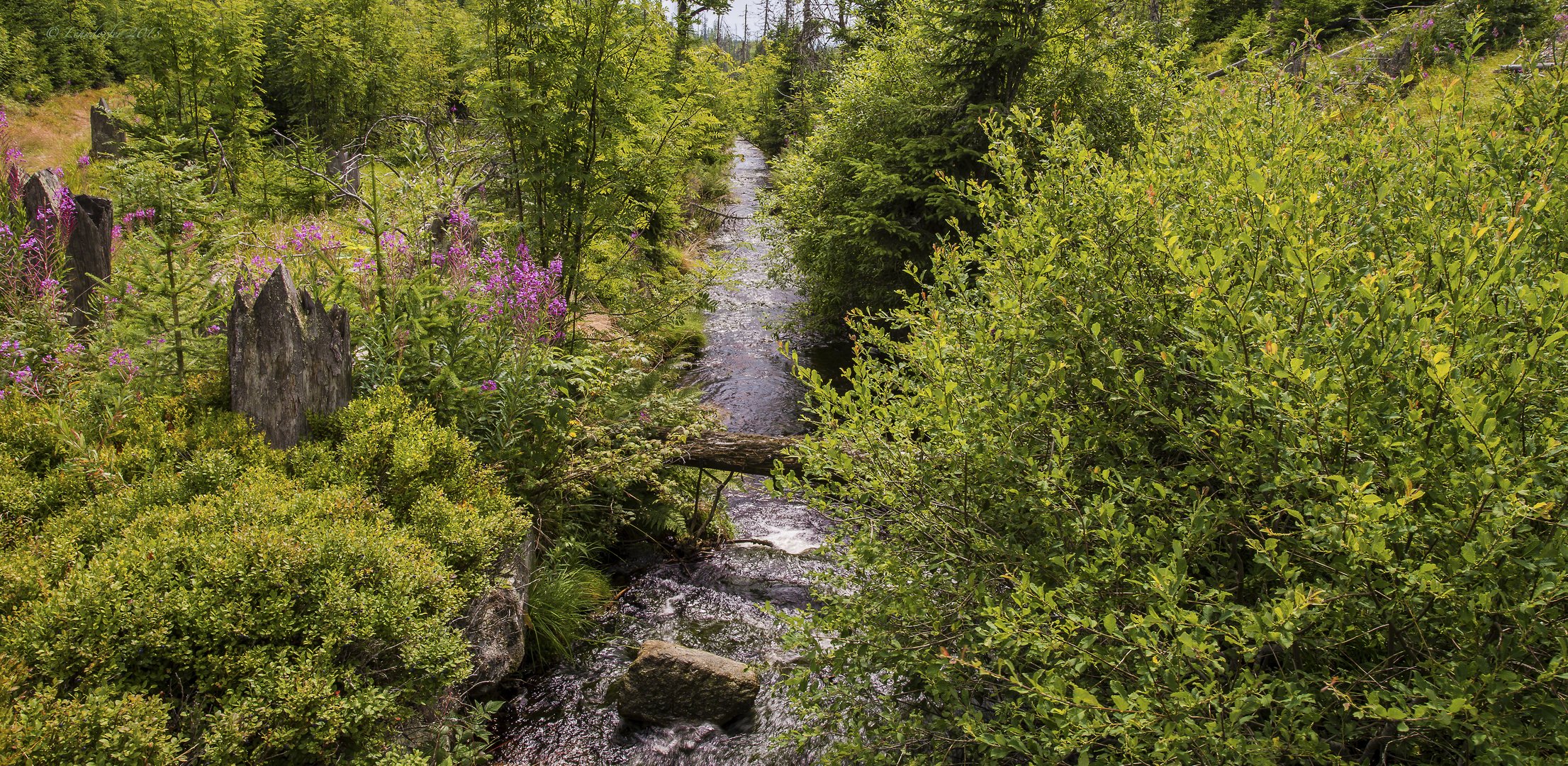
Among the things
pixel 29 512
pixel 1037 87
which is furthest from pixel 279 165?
pixel 1037 87

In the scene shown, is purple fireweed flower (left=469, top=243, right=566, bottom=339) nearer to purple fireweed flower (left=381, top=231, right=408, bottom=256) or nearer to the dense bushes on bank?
purple fireweed flower (left=381, top=231, right=408, bottom=256)

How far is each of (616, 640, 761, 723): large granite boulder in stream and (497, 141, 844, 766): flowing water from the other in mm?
70

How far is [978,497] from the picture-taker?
277cm

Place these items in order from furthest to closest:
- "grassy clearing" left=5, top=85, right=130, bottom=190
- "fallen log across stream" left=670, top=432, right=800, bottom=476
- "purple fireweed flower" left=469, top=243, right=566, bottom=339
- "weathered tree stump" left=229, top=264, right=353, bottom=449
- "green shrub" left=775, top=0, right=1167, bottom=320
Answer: "grassy clearing" left=5, top=85, right=130, bottom=190
"green shrub" left=775, top=0, right=1167, bottom=320
"fallen log across stream" left=670, top=432, right=800, bottom=476
"purple fireweed flower" left=469, top=243, right=566, bottom=339
"weathered tree stump" left=229, top=264, right=353, bottom=449

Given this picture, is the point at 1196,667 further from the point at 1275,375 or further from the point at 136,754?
the point at 136,754

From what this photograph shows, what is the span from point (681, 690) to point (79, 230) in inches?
191

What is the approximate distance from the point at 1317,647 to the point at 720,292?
11.9 m

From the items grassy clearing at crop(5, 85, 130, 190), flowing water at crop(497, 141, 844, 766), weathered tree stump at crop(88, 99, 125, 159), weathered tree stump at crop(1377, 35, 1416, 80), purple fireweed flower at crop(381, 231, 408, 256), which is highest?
weathered tree stump at crop(1377, 35, 1416, 80)

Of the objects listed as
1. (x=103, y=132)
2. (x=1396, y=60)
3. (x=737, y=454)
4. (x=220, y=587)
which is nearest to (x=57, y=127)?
(x=103, y=132)

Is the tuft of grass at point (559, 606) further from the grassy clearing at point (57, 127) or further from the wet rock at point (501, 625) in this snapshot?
the grassy clearing at point (57, 127)

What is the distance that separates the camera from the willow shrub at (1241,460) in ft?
5.35

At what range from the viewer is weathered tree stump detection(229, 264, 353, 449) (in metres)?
3.67

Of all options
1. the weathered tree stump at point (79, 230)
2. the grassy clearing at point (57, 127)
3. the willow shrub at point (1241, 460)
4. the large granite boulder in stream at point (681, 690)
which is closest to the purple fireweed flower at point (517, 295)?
the large granite boulder in stream at point (681, 690)

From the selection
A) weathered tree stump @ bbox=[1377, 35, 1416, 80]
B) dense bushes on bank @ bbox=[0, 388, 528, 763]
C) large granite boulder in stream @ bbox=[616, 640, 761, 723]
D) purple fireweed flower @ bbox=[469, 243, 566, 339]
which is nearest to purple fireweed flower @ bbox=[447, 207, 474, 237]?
purple fireweed flower @ bbox=[469, 243, 566, 339]
